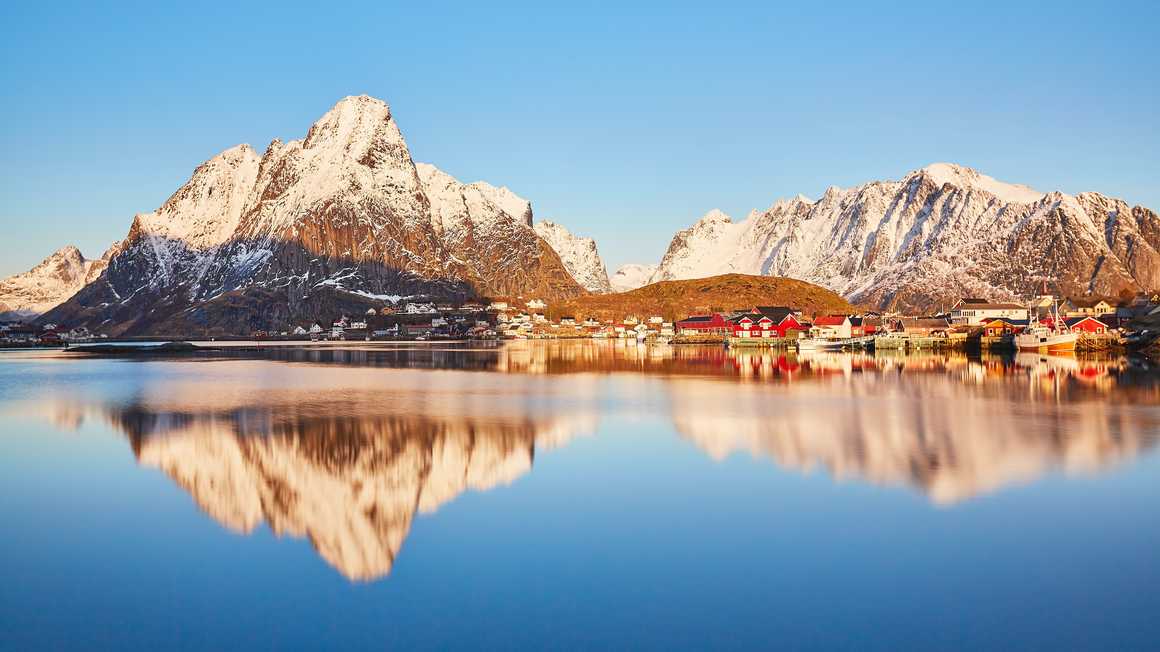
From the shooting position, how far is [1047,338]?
84938mm

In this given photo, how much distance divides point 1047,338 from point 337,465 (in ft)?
268

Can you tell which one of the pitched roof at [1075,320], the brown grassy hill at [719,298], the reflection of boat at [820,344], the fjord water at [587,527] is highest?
the brown grassy hill at [719,298]

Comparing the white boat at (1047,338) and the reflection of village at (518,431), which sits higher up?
the white boat at (1047,338)

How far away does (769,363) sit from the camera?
232 feet

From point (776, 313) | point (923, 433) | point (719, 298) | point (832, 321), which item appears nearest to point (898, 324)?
point (832, 321)

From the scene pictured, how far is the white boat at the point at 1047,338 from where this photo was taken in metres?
79.6

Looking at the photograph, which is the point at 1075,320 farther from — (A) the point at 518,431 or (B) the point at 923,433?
(A) the point at 518,431

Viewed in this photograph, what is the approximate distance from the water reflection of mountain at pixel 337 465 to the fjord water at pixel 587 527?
13cm

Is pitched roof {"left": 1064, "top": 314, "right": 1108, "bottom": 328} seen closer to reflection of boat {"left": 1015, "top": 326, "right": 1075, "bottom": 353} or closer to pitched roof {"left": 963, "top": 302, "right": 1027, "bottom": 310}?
reflection of boat {"left": 1015, "top": 326, "right": 1075, "bottom": 353}

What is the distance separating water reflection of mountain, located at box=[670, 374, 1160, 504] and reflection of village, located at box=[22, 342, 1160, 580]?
0.10 meters

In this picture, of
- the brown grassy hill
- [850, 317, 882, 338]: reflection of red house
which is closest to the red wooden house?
[850, 317, 882, 338]: reflection of red house

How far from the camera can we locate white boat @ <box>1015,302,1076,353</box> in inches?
3135

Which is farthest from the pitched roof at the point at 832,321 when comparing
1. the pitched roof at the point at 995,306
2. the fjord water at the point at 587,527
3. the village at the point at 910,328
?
the fjord water at the point at 587,527

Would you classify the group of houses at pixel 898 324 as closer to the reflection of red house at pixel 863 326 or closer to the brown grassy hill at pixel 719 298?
the reflection of red house at pixel 863 326
